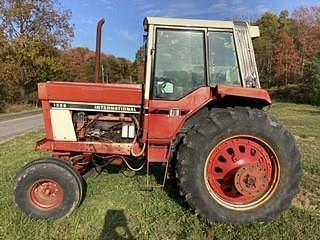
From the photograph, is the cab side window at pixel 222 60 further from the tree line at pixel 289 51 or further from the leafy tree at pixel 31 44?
the tree line at pixel 289 51

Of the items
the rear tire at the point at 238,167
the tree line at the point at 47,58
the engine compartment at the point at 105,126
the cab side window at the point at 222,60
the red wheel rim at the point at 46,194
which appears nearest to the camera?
the rear tire at the point at 238,167

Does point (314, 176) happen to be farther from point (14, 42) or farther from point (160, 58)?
point (14, 42)

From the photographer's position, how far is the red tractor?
16.4 ft

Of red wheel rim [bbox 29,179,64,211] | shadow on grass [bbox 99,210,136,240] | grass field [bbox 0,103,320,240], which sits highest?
red wheel rim [bbox 29,179,64,211]

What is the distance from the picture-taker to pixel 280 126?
5.05m

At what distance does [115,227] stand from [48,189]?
102 centimetres

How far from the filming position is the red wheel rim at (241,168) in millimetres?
5078

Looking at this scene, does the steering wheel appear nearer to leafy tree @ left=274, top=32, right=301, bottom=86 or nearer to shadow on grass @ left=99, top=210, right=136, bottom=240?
shadow on grass @ left=99, top=210, right=136, bottom=240

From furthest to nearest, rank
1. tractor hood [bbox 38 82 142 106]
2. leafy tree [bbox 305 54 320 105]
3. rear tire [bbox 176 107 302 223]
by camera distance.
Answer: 1. leafy tree [bbox 305 54 320 105]
2. tractor hood [bbox 38 82 142 106]
3. rear tire [bbox 176 107 302 223]

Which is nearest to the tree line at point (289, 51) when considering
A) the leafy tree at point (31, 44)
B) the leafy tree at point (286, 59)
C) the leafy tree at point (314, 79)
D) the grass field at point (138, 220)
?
the leafy tree at point (286, 59)

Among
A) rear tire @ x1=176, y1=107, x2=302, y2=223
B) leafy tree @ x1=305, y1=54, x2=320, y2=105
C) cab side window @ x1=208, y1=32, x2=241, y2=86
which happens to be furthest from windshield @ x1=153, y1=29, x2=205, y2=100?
leafy tree @ x1=305, y1=54, x2=320, y2=105

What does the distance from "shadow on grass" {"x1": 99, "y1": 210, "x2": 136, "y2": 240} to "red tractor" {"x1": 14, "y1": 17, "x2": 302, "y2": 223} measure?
0.46 m

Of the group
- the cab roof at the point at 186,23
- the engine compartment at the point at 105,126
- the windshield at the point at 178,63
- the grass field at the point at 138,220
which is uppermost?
the cab roof at the point at 186,23

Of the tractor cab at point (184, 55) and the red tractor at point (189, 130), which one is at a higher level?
the tractor cab at point (184, 55)
